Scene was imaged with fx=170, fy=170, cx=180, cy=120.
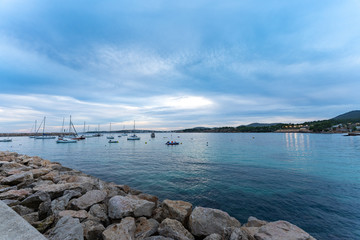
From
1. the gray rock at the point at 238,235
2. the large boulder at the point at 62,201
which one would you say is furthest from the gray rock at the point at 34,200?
the gray rock at the point at 238,235

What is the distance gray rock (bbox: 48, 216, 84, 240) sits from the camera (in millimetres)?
4031

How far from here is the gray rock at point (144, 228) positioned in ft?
16.0

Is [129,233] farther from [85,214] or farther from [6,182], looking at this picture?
[6,182]

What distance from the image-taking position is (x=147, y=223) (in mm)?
5453

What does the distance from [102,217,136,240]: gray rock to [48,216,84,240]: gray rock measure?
2.05 feet

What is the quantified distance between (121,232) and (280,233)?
4337mm

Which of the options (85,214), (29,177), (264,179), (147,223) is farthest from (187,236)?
(264,179)

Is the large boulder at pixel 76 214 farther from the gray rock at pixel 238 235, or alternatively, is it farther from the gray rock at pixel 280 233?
the gray rock at pixel 280 233

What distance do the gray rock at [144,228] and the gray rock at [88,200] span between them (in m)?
2.15

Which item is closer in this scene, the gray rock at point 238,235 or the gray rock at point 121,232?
the gray rock at point 238,235

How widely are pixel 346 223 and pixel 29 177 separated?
53.3 ft

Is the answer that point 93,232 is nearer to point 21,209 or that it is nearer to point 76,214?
point 76,214

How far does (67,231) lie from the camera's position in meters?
4.21

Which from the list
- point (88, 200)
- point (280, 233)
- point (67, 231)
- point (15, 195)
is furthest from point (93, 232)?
point (280, 233)
